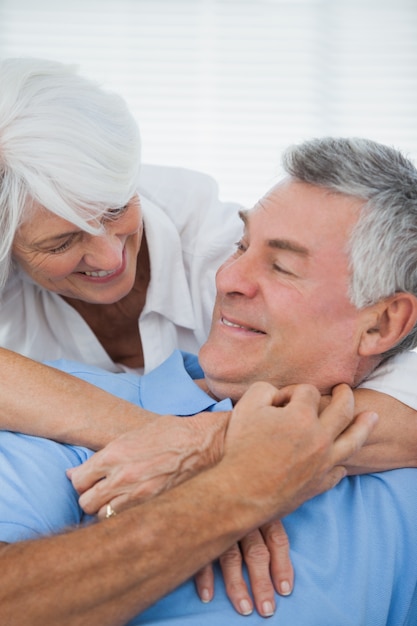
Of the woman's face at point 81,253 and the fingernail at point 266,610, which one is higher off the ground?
the woman's face at point 81,253

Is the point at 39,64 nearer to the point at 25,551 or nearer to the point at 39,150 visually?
the point at 39,150

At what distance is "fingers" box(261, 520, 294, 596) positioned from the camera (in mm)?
1274

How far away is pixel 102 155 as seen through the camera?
1.68 meters

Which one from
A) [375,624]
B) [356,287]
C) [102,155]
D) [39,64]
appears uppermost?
[39,64]

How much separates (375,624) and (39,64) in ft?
4.25

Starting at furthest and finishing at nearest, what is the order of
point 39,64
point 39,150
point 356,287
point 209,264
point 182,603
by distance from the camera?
point 209,264, point 39,64, point 39,150, point 356,287, point 182,603

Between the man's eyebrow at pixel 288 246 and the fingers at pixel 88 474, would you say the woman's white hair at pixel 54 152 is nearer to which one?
the man's eyebrow at pixel 288 246

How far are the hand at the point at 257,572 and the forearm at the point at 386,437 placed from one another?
230 mm

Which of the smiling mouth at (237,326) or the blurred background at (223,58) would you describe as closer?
the smiling mouth at (237,326)

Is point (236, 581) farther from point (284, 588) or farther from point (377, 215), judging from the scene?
point (377, 215)

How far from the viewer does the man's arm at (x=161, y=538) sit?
42.2 inches

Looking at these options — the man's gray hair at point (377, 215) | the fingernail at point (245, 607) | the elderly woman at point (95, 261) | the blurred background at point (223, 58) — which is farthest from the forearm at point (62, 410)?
the blurred background at point (223, 58)

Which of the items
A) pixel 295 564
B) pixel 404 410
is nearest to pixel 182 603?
pixel 295 564

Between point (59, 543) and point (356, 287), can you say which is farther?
point (356, 287)
